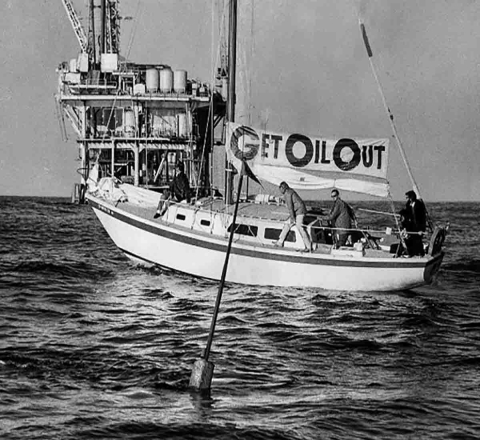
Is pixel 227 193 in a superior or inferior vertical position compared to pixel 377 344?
superior

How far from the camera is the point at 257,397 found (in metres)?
15.3

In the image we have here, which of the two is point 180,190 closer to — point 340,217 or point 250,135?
point 250,135

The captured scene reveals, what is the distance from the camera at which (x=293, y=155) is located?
29.5m

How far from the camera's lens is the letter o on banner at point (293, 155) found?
29344 millimetres

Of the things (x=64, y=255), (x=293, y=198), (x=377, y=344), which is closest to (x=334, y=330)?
(x=377, y=344)

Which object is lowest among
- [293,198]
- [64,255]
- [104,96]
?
[64,255]

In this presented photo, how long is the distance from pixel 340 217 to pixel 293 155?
100 inches

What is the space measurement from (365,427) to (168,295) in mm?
14908

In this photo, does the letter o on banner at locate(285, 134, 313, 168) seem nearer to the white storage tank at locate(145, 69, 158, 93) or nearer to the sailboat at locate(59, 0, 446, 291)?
the sailboat at locate(59, 0, 446, 291)

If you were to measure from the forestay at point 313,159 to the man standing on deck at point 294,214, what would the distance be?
4.00 feet

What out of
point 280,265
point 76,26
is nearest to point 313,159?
point 280,265

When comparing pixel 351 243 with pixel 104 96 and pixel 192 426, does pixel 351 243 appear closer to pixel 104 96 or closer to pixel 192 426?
pixel 192 426

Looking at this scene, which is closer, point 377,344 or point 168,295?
point 377,344

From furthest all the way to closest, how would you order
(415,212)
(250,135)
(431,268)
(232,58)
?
(232,58) < (250,135) < (431,268) < (415,212)
